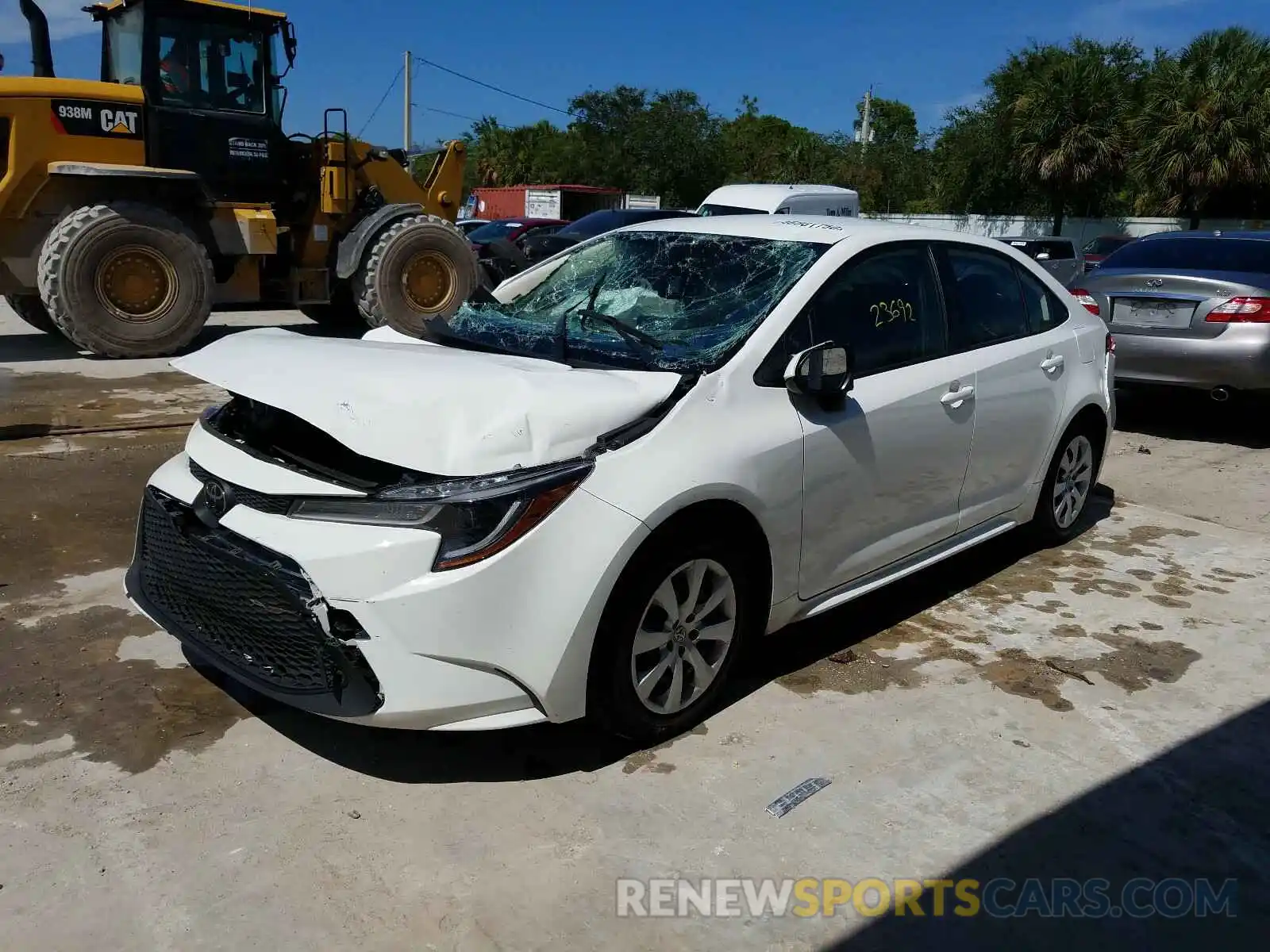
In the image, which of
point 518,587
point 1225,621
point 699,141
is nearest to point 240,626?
point 518,587

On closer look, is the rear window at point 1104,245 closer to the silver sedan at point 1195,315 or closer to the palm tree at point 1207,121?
the palm tree at point 1207,121

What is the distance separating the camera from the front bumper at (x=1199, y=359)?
7504 millimetres

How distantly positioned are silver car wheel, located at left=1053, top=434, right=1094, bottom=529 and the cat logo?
8886 millimetres

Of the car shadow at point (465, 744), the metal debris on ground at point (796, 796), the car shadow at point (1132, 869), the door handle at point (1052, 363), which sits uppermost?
the door handle at point (1052, 363)

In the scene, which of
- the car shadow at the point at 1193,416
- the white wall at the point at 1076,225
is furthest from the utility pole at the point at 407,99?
the car shadow at the point at 1193,416

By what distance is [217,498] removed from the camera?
322 cm

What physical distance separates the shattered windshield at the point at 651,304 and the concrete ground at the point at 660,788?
1271 millimetres

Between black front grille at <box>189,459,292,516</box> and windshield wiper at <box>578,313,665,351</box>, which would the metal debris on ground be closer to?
windshield wiper at <box>578,313,665,351</box>

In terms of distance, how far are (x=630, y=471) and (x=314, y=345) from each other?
136 cm

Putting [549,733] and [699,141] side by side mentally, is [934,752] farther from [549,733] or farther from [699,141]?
[699,141]

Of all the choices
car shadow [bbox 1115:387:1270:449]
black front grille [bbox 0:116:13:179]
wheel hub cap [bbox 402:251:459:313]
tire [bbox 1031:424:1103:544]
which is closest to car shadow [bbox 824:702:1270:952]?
tire [bbox 1031:424:1103:544]

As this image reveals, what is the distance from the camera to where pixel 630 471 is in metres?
3.09

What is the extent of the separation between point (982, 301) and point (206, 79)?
8634 millimetres

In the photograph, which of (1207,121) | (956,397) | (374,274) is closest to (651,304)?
(956,397)
